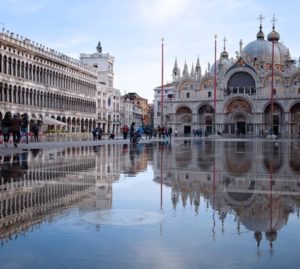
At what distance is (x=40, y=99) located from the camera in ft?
197

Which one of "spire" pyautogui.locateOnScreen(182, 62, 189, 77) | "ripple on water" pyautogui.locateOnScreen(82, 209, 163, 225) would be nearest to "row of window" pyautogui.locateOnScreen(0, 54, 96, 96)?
"spire" pyautogui.locateOnScreen(182, 62, 189, 77)

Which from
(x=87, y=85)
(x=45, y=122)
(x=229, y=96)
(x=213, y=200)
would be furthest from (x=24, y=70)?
(x=213, y=200)

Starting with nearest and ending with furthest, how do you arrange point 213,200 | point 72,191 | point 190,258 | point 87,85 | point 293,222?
point 190,258 < point 293,222 < point 213,200 < point 72,191 < point 87,85

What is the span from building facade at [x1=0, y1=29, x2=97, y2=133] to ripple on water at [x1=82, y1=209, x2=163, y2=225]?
4531cm

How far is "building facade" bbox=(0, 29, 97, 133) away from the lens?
5116 centimetres

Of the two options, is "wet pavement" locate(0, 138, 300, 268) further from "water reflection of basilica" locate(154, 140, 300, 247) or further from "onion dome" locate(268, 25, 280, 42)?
"onion dome" locate(268, 25, 280, 42)

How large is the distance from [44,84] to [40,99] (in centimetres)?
228

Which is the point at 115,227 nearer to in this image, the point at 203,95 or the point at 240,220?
the point at 240,220

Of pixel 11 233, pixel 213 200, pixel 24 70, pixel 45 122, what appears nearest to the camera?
pixel 11 233

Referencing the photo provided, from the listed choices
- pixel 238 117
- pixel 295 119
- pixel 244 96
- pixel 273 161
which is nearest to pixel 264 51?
pixel 244 96

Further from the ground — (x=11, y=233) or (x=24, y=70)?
(x=24, y=70)

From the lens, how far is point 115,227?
5660 millimetres

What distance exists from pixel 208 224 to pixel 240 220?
19.3 inches

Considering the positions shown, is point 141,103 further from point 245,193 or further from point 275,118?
point 245,193
